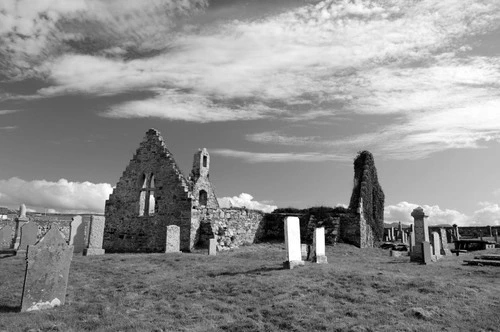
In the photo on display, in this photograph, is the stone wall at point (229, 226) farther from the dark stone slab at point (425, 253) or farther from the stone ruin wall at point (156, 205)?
the dark stone slab at point (425, 253)

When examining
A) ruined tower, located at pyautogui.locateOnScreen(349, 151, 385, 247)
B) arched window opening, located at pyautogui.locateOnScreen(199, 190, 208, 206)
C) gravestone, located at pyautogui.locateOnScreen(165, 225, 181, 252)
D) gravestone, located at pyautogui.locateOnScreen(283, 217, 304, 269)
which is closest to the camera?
gravestone, located at pyautogui.locateOnScreen(283, 217, 304, 269)

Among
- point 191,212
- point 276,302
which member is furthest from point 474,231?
point 276,302

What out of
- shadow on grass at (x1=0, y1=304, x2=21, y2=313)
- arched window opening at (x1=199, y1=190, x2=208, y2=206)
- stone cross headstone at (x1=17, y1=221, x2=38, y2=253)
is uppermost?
arched window opening at (x1=199, y1=190, x2=208, y2=206)

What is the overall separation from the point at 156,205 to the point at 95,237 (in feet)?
16.4

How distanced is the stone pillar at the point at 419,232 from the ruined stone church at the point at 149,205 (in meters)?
11.3

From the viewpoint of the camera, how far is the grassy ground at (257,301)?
7.49 m

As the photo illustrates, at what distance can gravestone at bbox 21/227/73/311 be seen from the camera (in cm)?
825

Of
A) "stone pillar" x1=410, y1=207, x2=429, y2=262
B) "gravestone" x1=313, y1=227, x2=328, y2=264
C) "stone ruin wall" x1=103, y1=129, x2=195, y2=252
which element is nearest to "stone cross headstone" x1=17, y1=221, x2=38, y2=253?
"stone ruin wall" x1=103, y1=129, x2=195, y2=252

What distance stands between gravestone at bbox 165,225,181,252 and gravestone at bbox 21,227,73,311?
931cm

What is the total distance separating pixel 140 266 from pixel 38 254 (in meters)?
5.37

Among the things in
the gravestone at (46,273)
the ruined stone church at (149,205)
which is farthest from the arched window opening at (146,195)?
the gravestone at (46,273)

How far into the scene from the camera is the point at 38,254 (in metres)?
8.49

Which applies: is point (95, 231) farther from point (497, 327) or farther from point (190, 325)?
point (497, 327)

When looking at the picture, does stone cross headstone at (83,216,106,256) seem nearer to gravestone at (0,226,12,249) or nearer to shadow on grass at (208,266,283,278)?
shadow on grass at (208,266,283,278)
